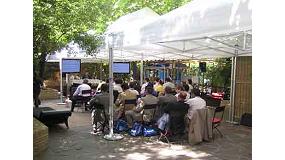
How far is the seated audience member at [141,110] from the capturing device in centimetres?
799

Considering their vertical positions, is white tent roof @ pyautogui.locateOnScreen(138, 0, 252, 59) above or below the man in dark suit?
above

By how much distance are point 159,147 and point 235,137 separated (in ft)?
7.45

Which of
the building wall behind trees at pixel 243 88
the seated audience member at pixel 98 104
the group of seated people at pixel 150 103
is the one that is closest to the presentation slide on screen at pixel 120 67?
the group of seated people at pixel 150 103

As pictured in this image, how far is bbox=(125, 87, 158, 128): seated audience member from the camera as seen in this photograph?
26.2 ft

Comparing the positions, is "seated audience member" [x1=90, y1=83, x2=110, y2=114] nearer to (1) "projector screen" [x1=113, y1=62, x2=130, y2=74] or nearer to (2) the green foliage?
(1) "projector screen" [x1=113, y1=62, x2=130, y2=74]

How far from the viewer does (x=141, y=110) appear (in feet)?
27.0

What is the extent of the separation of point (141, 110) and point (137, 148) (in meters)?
1.48

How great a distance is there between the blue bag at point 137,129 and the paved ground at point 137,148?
221 mm

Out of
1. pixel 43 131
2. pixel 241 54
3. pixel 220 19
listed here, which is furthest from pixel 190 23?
pixel 241 54

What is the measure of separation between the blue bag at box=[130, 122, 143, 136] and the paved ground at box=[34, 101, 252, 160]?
221mm

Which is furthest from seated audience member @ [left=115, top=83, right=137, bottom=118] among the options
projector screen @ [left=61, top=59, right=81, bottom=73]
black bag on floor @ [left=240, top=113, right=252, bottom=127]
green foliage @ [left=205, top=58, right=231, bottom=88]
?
green foliage @ [left=205, top=58, right=231, bottom=88]

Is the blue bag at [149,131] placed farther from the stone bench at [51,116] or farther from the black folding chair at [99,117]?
the stone bench at [51,116]
